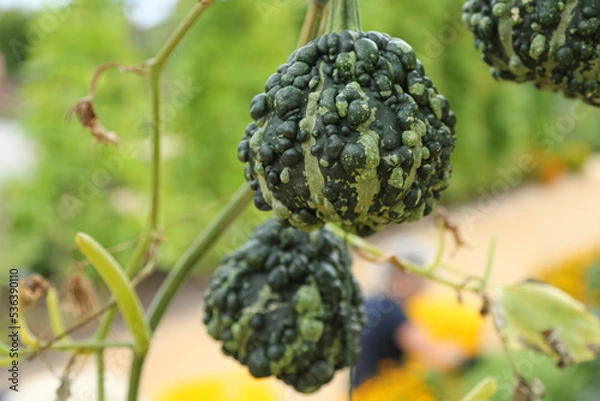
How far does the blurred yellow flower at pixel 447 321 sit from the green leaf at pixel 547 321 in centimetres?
175

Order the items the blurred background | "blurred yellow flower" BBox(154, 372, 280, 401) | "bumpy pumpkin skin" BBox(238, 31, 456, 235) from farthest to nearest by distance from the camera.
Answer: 1. the blurred background
2. "blurred yellow flower" BBox(154, 372, 280, 401)
3. "bumpy pumpkin skin" BBox(238, 31, 456, 235)

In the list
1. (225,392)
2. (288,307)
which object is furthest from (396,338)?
(288,307)

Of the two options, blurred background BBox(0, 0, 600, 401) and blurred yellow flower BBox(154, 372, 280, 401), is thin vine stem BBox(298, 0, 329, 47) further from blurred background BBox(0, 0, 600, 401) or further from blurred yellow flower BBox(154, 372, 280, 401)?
blurred background BBox(0, 0, 600, 401)

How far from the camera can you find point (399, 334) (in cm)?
267

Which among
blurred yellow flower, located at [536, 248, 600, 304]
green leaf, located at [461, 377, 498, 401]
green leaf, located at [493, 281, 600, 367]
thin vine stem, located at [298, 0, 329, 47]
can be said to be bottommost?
blurred yellow flower, located at [536, 248, 600, 304]

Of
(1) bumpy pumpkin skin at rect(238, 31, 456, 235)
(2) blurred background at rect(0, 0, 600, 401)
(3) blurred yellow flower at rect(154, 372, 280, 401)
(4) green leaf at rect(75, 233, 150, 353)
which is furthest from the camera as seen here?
(2) blurred background at rect(0, 0, 600, 401)

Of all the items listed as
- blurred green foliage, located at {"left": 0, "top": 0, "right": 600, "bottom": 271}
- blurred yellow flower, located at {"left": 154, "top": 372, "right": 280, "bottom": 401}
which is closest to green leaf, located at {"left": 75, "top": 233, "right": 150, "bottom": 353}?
blurred yellow flower, located at {"left": 154, "top": 372, "right": 280, "bottom": 401}

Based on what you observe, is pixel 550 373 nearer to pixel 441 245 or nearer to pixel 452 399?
pixel 452 399

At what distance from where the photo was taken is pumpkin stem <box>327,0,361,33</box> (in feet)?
1.64

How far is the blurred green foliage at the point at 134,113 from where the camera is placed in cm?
351

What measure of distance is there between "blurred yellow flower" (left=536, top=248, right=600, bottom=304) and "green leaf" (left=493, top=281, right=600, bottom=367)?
1.82 metres

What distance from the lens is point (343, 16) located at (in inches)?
19.7
